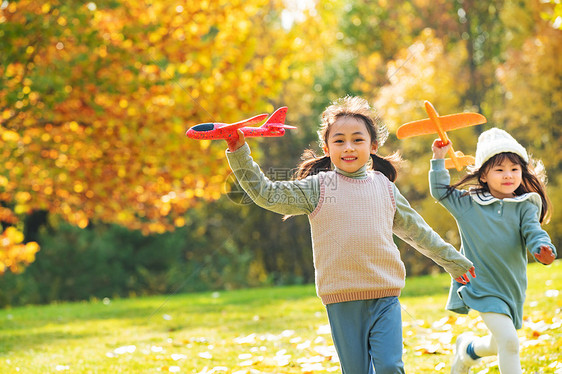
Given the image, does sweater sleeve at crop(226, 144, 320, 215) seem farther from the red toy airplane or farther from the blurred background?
the blurred background

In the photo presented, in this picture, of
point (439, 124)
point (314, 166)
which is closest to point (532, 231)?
point (439, 124)

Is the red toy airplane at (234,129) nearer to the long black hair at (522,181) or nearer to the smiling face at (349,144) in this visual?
the smiling face at (349,144)

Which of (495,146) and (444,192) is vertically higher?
(495,146)

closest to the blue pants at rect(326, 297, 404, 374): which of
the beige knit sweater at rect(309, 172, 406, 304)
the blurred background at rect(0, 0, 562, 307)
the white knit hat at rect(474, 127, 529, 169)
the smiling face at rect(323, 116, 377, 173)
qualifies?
the beige knit sweater at rect(309, 172, 406, 304)

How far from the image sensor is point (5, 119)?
27.7ft

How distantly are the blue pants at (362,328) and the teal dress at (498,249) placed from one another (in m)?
0.66

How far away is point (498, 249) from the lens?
11.0 ft

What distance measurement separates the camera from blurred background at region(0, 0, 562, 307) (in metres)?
8.13

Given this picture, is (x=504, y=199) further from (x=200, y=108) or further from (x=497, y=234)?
(x=200, y=108)

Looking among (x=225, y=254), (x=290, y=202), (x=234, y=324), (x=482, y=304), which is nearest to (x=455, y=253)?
(x=482, y=304)

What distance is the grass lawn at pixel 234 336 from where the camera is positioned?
4.34 m

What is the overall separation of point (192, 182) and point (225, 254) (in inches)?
268

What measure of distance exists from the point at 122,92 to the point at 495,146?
5.59 m

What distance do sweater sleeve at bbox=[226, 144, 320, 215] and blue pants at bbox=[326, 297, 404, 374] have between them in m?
0.46
